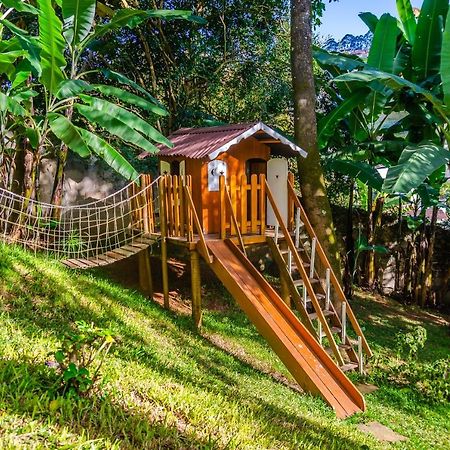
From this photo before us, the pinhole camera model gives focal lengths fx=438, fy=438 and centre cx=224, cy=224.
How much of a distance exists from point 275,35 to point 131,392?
9.73 m

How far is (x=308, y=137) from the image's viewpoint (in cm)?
708

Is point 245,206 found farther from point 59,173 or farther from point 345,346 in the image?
point 59,173

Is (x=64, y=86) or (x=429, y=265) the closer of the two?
(x=64, y=86)

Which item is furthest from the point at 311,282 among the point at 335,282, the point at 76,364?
the point at 76,364

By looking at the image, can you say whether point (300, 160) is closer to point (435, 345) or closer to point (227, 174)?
point (227, 174)

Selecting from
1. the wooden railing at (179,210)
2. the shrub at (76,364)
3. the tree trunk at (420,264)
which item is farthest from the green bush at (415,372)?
the shrub at (76,364)

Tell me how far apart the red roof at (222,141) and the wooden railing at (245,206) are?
638 millimetres

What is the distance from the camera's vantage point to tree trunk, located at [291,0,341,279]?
695 centimetres

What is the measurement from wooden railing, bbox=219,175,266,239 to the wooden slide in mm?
611

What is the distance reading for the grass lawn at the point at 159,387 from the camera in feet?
8.51

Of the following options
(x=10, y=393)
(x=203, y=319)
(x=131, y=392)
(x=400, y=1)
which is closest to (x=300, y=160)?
(x=203, y=319)

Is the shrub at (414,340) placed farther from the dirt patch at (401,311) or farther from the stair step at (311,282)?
the dirt patch at (401,311)

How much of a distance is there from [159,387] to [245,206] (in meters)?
3.88

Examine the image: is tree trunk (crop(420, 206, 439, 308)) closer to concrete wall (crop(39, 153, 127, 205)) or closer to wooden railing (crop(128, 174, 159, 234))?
wooden railing (crop(128, 174, 159, 234))
